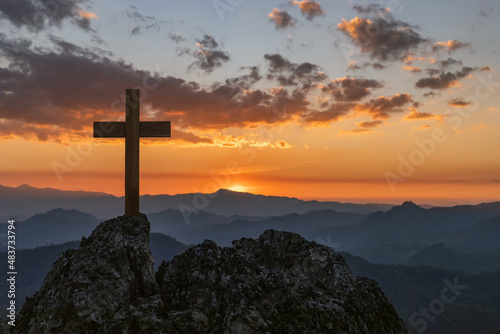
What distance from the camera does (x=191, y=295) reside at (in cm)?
1231

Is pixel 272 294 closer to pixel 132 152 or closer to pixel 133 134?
pixel 132 152

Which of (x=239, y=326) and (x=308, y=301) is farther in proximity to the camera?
(x=308, y=301)

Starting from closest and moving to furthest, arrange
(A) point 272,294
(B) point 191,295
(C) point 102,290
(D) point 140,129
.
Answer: (C) point 102,290, (B) point 191,295, (A) point 272,294, (D) point 140,129

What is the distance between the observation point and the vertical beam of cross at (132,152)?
16.8 meters

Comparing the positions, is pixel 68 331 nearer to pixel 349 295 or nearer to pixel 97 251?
pixel 97 251

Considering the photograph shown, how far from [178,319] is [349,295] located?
20.0 ft

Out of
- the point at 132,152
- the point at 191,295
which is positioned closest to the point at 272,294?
the point at 191,295

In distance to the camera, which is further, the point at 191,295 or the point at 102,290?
the point at 191,295

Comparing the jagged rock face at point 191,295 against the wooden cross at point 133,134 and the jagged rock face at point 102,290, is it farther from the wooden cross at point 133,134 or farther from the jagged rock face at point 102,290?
the wooden cross at point 133,134

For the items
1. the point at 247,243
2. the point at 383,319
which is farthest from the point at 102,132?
the point at 383,319

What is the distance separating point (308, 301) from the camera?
12.8 m

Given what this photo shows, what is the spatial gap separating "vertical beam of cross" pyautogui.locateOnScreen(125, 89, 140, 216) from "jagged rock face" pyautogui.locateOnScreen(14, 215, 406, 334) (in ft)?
6.34

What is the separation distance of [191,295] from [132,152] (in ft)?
23.6

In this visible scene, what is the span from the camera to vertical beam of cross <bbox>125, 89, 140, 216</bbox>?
1681 cm
